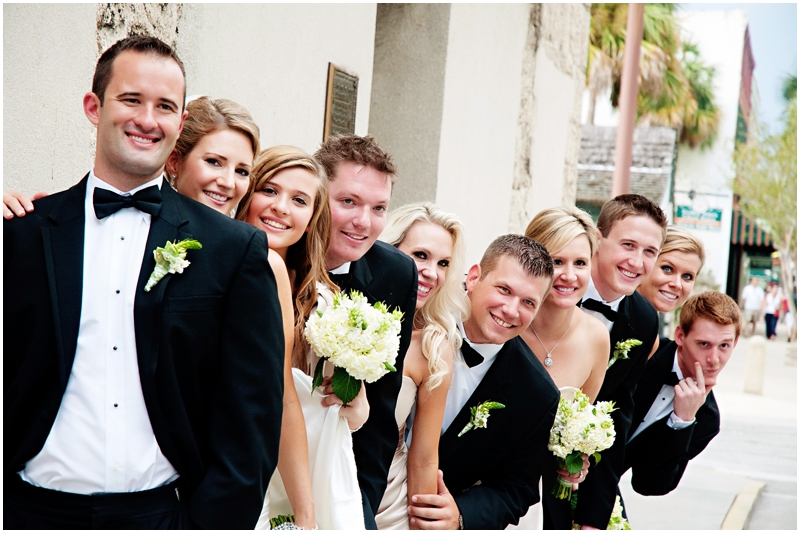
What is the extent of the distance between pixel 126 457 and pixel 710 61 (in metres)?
35.4

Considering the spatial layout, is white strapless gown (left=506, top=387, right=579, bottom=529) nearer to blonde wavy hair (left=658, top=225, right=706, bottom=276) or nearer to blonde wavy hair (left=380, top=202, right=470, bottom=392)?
blonde wavy hair (left=380, top=202, right=470, bottom=392)

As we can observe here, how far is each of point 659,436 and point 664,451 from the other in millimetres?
86

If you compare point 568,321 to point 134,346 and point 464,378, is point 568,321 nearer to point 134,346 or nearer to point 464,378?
point 464,378

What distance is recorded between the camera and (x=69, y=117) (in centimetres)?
357

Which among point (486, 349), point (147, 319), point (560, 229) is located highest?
point (560, 229)

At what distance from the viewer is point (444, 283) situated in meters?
3.62

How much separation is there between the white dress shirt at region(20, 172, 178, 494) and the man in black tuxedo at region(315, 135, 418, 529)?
109 cm

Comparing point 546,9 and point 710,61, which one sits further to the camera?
point 710,61

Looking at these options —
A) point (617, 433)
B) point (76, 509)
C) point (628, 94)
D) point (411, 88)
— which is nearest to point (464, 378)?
point (617, 433)

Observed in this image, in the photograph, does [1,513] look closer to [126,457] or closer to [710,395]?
[126,457]

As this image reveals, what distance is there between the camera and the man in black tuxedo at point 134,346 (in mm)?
2088

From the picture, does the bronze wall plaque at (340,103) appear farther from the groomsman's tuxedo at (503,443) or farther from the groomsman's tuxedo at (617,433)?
the groomsman's tuxedo at (503,443)

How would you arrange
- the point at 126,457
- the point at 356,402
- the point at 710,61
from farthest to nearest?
the point at 710,61, the point at 356,402, the point at 126,457

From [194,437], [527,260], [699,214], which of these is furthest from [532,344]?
[699,214]
